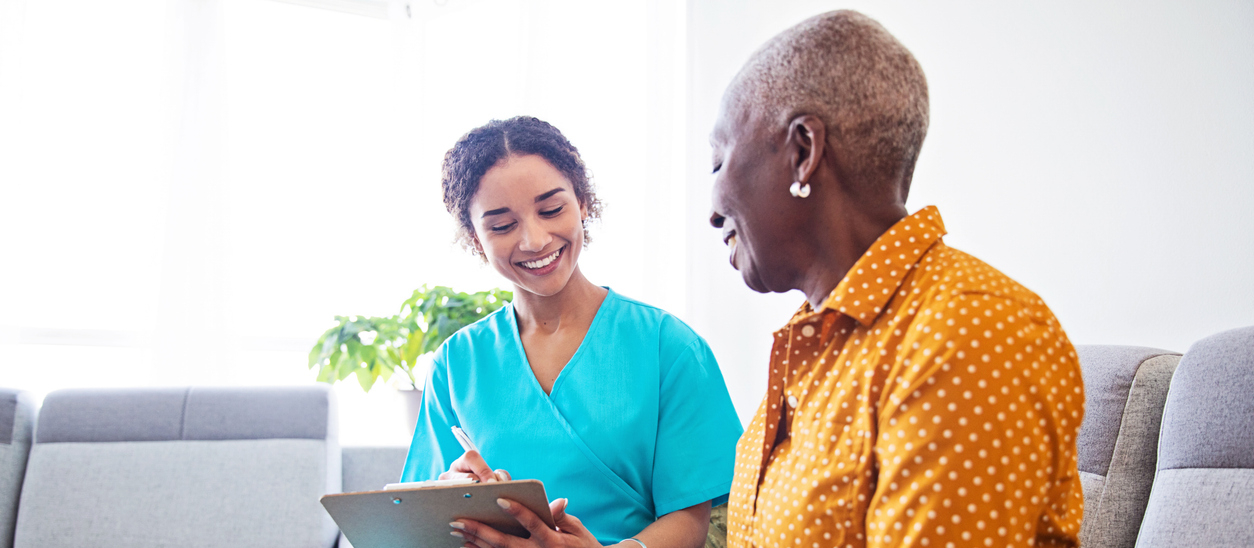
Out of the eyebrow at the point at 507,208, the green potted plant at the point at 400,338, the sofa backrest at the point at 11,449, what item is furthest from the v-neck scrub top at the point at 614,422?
the sofa backrest at the point at 11,449

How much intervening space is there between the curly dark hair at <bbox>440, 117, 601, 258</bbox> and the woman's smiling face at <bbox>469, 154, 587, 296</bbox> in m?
0.02

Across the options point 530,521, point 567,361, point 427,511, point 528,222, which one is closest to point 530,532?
point 530,521

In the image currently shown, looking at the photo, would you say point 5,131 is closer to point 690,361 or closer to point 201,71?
point 201,71

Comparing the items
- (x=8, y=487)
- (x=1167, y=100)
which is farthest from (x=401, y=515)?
(x=8, y=487)

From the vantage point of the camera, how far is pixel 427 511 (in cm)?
106

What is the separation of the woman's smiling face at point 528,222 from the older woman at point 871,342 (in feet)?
1.96

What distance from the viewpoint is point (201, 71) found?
320cm

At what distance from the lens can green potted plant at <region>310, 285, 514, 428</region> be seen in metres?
2.54

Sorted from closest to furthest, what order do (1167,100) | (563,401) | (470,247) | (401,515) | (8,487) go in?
(401,515) → (1167,100) → (563,401) → (470,247) → (8,487)

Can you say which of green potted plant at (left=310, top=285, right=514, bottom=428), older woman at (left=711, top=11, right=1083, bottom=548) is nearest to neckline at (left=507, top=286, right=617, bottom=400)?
older woman at (left=711, top=11, right=1083, bottom=548)

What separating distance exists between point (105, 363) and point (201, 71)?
48.0 inches

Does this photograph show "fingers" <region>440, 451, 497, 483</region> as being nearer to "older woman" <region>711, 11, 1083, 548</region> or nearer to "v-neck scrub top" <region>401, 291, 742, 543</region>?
"v-neck scrub top" <region>401, 291, 742, 543</region>

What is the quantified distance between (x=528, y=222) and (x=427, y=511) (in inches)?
21.7

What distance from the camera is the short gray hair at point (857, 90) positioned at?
0.71 m
